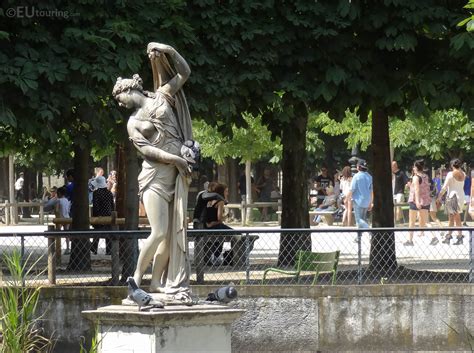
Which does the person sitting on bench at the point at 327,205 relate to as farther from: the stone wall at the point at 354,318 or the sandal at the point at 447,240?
the stone wall at the point at 354,318

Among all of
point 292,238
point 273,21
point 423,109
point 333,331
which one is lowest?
point 333,331

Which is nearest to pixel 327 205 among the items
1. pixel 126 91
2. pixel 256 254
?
pixel 256 254

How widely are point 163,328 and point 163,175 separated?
138 centimetres

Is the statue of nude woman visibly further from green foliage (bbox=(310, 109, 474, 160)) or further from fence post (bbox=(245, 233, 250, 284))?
green foliage (bbox=(310, 109, 474, 160))

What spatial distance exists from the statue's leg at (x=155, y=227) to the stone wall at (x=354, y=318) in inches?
225

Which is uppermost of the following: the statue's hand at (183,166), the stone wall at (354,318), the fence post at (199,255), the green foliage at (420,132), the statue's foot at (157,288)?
the green foliage at (420,132)

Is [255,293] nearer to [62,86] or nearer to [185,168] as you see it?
[62,86]

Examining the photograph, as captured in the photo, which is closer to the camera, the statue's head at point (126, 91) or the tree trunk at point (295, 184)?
the statue's head at point (126, 91)

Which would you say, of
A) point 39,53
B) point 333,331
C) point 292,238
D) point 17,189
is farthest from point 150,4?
point 17,189

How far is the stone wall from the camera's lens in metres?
17.7

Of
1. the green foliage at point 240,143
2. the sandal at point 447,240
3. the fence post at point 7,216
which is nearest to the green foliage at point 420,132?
the green foliage at point 240,143

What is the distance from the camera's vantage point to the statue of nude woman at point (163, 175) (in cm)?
1190

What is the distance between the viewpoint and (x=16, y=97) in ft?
58.1

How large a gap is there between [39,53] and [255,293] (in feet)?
14.2
